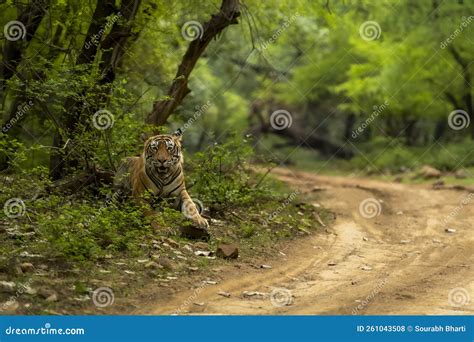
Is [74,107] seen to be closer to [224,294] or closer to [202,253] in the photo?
Result: [202,253]

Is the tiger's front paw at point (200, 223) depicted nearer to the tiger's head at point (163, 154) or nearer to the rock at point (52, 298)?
the tiger's head at point (163, 154)

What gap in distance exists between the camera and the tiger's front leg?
1212cm

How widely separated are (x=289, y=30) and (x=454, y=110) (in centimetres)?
991

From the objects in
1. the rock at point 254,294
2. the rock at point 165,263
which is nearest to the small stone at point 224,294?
the rock at point 254,294

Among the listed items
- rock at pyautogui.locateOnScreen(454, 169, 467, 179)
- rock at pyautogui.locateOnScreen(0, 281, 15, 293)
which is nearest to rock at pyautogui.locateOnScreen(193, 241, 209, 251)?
rock at pyautogui.locateOnScreen(0, 281, 15, 293)

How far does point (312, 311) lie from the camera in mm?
8555

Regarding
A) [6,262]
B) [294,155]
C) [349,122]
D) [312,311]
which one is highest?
[349,122]

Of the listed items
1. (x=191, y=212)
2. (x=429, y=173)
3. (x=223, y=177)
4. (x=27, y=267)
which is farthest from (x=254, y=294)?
(x=429, y=173)

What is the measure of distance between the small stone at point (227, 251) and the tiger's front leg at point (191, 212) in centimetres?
82

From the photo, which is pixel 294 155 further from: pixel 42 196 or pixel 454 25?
pixel 42 196

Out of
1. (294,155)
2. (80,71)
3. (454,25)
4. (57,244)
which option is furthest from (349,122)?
(57,244)

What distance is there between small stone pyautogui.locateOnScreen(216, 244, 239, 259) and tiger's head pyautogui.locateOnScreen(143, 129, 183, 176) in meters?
2.11

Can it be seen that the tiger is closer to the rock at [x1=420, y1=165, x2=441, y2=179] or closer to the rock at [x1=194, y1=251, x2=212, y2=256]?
the rock at [x1=194, y1=251, x2=212, y2=256]

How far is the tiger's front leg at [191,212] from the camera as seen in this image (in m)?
12.1
